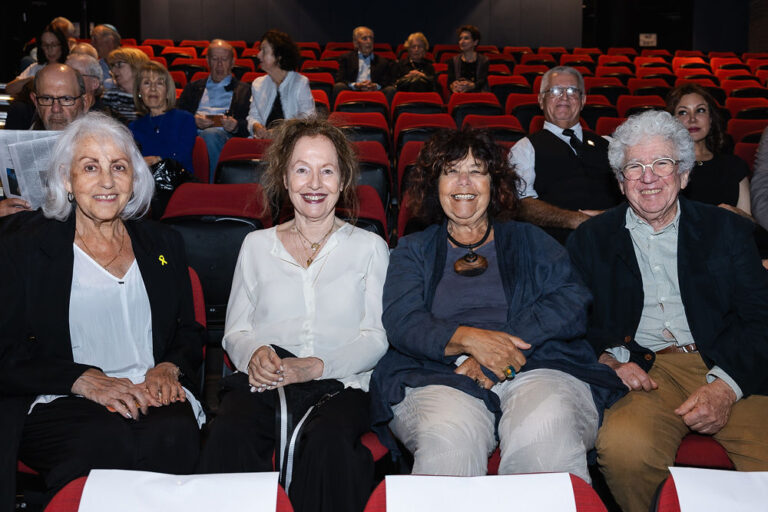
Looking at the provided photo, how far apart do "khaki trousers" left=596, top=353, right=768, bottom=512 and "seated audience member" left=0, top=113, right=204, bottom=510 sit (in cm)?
115

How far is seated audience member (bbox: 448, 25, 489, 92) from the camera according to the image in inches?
314

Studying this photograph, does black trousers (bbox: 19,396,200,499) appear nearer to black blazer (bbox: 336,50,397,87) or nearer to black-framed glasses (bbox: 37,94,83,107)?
black-framed glasses (bbox: 37,94,83,107)

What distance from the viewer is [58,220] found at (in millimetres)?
2178

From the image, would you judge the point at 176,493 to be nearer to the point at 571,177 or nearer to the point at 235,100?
the point at 571,177

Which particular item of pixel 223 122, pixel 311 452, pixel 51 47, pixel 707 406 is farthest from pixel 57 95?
pixel 51 47

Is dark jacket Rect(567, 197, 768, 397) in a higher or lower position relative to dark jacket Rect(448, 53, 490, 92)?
lower

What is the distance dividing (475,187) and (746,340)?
3.04 ft

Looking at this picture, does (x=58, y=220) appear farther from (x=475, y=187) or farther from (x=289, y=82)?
(x=289, y=82)

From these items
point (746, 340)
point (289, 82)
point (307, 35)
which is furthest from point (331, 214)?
point (307, 35)

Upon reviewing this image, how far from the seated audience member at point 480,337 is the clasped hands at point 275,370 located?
21 cm

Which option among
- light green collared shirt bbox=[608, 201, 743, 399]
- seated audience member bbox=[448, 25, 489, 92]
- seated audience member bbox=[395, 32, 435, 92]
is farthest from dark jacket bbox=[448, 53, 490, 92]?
light green collared shirt bbox=[608, 201, 743, 399]

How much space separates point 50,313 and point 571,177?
7.79 ft

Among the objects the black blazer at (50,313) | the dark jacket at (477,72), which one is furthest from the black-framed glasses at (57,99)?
the dark jacket at (477,72)

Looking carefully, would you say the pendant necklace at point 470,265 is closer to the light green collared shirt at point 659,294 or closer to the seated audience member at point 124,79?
the light green collared shirt at point 659,294
